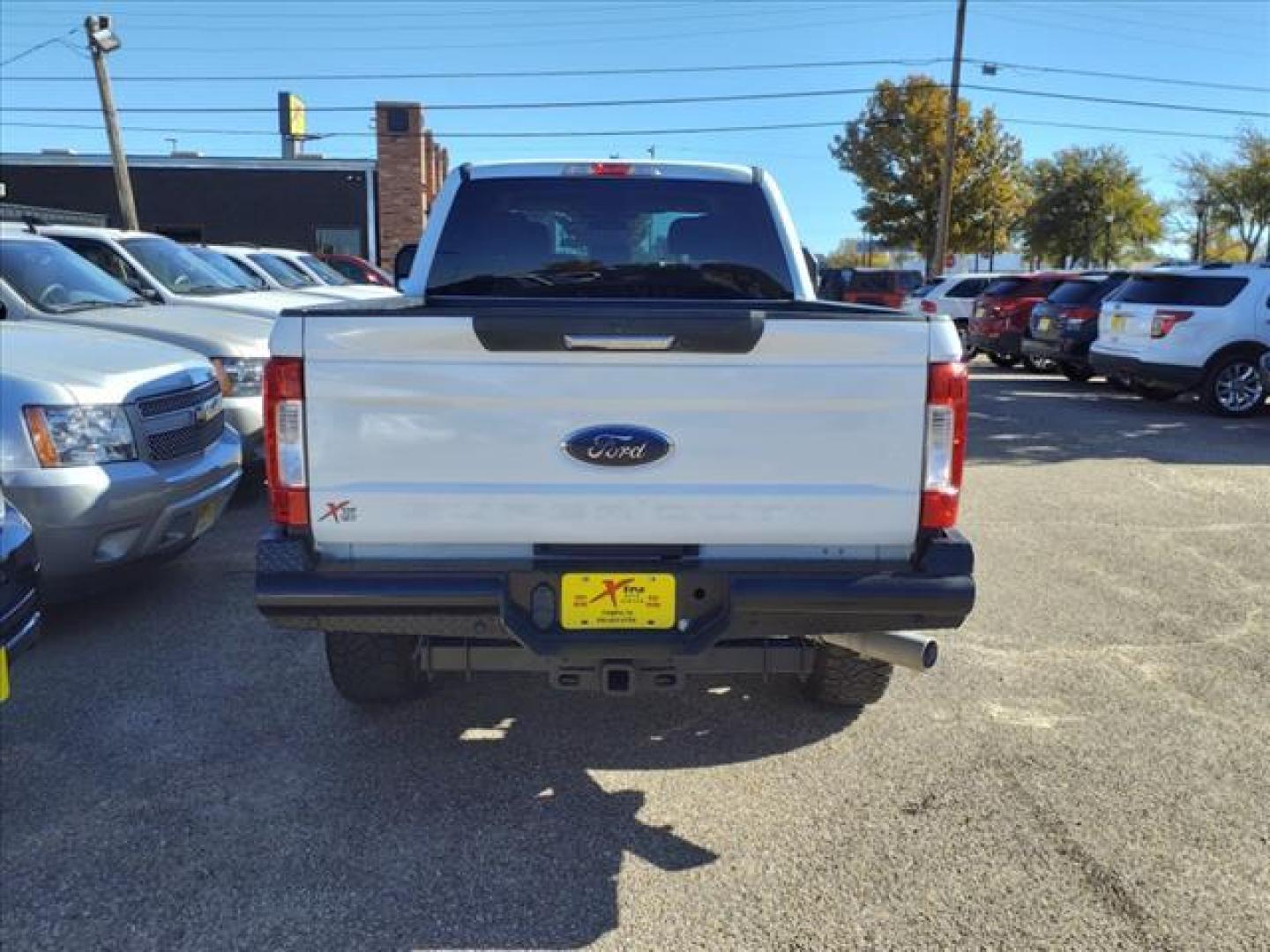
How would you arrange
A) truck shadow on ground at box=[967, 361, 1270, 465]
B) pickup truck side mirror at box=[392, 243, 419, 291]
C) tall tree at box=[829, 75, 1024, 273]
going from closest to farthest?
pickup truck side mirror at box=[392, 243, 419, 291], truck shadow on ground at box=[967, 361, 1270, 465], tall tree at box=[829, 75, 1024, 273]

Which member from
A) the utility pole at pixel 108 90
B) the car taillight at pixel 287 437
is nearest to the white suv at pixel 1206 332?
the car taillight at pixel 287 437

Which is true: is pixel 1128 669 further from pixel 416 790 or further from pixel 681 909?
pixel 416 790

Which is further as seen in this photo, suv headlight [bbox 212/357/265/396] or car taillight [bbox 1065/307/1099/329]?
car taillight [bbox 1065/307/1099/329]

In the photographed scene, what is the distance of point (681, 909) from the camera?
9.34 feet

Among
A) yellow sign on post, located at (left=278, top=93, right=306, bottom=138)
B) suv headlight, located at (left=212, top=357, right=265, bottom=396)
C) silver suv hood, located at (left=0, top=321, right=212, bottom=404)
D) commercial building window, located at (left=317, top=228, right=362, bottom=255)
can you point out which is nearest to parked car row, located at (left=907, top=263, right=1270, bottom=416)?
suv headlight, located at (left=212, top=357, right=265, bottom=396)

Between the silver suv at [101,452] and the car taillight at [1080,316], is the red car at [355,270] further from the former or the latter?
the silver suv at [101,452]

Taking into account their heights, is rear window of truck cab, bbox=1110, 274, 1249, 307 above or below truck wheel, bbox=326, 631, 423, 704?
above

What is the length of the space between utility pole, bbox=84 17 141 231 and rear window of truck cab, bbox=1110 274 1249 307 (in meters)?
18.2

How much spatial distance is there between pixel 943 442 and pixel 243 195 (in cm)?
3295

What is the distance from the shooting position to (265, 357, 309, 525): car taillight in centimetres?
284

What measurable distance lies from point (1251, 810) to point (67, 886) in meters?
3.63

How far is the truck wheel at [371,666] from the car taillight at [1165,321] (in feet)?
36.5

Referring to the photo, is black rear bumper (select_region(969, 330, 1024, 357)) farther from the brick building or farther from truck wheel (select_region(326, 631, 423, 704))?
the brick building

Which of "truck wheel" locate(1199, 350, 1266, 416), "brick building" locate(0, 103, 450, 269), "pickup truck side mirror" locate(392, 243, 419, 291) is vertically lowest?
"truck wheel" locate(1199, 350, 1266, 416)
